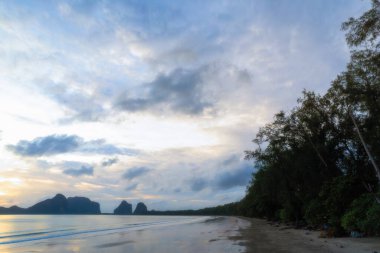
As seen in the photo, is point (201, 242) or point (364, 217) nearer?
point (364, 217)

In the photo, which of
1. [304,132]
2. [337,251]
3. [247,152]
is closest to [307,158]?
[304,132]

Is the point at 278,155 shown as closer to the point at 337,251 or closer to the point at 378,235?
the point at 378,235

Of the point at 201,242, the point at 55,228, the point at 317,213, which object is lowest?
the point at 201,242

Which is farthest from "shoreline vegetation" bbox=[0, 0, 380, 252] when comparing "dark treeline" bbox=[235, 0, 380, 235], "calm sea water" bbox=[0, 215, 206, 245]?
"calm sea water" bbox=[0, 215, 206, 245]

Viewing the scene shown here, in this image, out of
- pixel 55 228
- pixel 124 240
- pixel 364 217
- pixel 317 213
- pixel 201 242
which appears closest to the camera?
pixel 364 217

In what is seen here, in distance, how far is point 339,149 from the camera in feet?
105

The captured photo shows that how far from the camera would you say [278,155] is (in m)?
39.2

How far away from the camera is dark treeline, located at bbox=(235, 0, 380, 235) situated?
20.4 metres

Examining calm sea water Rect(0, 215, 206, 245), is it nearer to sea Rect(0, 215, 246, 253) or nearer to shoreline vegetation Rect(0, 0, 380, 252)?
sea Rect(0, 215, 246, 253)

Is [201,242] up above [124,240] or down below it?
below

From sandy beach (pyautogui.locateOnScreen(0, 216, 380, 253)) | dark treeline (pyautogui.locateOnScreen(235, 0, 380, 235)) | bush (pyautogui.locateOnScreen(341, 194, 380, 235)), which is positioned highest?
dark treeline (pyautogui.locateOnScreen(235, 0, 380, 235))

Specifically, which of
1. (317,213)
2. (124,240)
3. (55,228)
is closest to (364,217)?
(317,213)

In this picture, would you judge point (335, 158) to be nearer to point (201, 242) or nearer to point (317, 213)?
point (317, 213)

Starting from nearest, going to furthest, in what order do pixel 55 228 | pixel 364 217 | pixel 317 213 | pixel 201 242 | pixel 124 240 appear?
pixel 364 217 → pixel 201 242 → pixel 317 213 → pixel 124 240 → pixel 55 228
